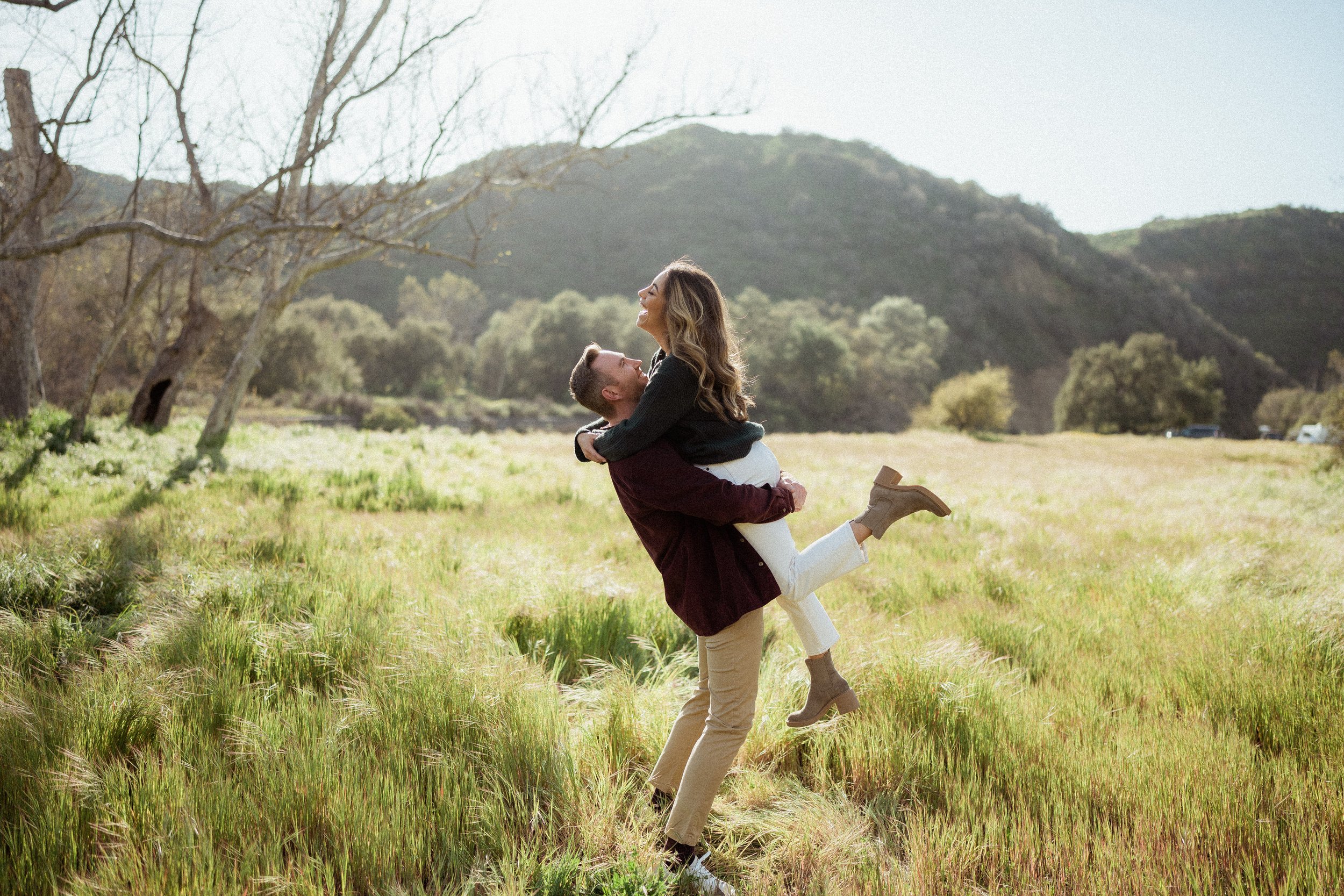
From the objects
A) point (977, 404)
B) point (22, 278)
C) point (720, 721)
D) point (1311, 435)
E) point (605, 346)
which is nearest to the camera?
point (720, 721)

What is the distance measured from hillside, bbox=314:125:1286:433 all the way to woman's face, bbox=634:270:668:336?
75.6 metres

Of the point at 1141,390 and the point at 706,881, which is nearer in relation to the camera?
the point at 706,881

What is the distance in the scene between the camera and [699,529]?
238 centimetres

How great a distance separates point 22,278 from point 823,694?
594 inches

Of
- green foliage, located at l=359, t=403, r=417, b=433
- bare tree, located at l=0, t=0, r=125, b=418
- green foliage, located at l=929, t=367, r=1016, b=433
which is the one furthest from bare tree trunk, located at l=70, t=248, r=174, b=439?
green foliage, located at l=929, t=367, r=1016, b=433

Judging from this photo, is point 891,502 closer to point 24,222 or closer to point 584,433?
point 584,433

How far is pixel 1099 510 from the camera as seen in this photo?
10.3 meters

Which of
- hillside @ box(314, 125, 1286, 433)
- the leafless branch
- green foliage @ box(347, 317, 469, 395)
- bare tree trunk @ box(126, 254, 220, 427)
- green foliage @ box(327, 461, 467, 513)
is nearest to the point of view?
the leafless branch

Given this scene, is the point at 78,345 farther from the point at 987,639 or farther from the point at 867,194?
the point at 867,194

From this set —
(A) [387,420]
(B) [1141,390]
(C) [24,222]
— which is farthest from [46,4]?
(B) [1141,390]

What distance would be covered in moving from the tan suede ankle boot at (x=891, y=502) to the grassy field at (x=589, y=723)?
1.12 m

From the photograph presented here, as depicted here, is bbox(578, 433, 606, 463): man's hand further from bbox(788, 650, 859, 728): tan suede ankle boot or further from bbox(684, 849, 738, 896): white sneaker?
bbox(684, 849, 738, 896): white sneaker

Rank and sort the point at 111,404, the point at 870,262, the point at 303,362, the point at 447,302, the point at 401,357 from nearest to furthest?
the point at 111,404 < the point at 303,362 < the point at 401,357 < the point at 447,302 < the point at 870,262

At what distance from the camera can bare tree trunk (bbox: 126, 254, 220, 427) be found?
1387 centimetres
